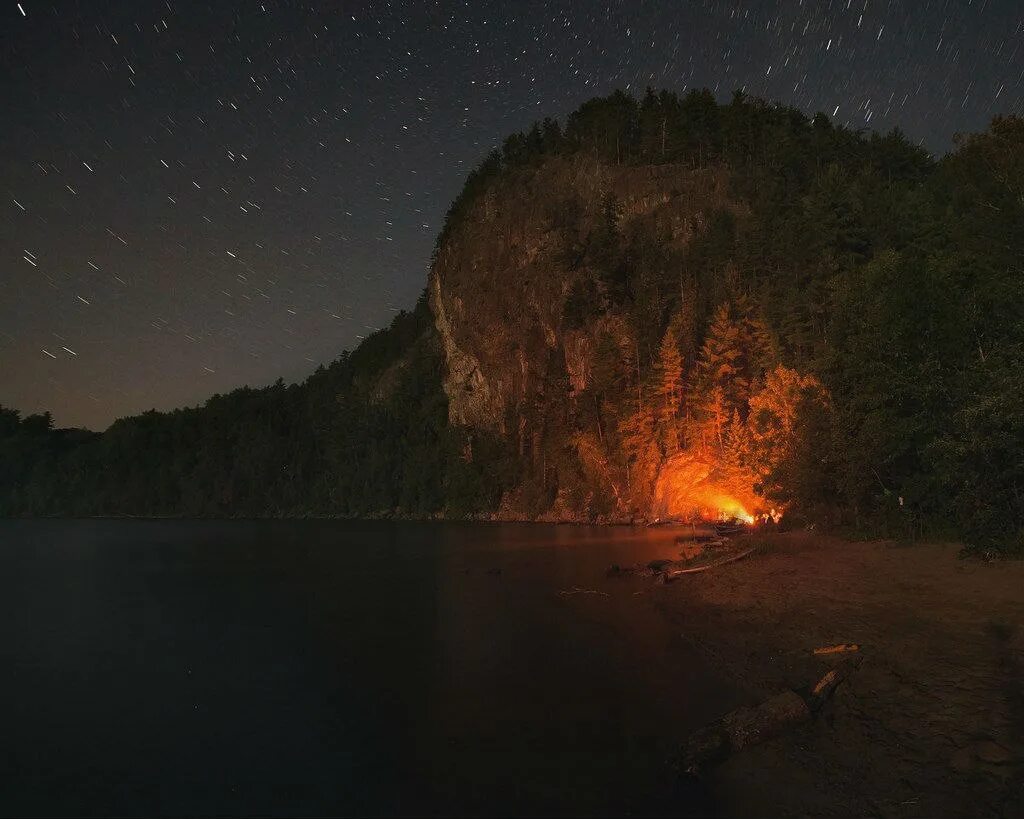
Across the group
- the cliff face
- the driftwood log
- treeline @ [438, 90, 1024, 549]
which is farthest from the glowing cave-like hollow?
the driftwood log

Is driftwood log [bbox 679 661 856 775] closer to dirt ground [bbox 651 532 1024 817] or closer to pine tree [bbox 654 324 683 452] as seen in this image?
dirt ground [bbox 651 532 1024 817]

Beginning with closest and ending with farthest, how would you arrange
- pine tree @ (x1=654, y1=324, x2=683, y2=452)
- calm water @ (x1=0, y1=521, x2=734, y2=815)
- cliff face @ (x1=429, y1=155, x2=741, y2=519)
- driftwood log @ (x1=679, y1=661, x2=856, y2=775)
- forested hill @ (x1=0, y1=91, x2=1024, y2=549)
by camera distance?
driftwood log @ (x1=679, y1=661, x2=856, y2=775) < calm water @ (x1=0, y1=521, x2=734, y2=815) < forested hill @ (x1=0, y1=91, x2=1024, y2=549) < pine tree @ (x1=654, y1=324, x2=683, y2=452) < cliff face @ (x1=429, y1=155, x2=741, y2=519)

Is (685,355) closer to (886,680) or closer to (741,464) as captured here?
(741,464)

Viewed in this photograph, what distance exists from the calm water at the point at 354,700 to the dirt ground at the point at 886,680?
1400mm

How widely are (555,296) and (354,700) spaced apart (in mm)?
73412

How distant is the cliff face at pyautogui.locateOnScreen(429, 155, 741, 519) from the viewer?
75.0 m

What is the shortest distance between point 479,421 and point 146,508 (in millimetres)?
104493

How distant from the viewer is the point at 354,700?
1488 cm

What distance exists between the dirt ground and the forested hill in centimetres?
396

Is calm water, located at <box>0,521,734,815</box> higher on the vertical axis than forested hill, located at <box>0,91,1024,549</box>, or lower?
lower

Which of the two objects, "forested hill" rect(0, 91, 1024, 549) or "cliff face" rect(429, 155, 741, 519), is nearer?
"forested hill" rect(0, 91, 1024, 549)

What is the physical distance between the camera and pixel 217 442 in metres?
159

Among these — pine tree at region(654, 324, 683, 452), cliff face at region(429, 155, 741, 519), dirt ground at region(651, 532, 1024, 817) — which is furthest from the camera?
cliff face at region(429, 155, 741, 519)

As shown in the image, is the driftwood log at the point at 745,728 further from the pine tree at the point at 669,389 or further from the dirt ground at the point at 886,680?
the pine tree at the point at 669,389
